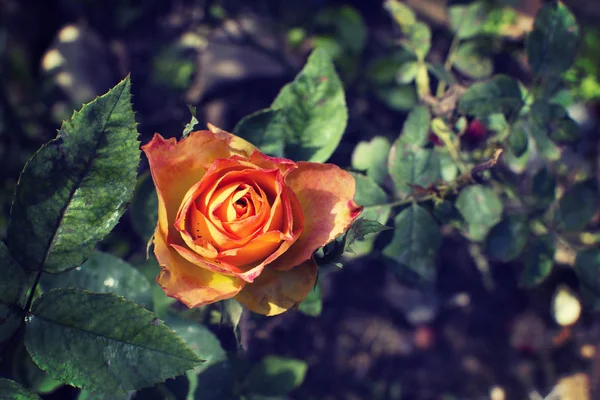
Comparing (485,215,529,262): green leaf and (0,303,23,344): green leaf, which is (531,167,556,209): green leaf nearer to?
(485,215,529,262): green leaf

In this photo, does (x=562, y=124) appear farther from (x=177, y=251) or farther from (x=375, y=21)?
(x=375, y=21)

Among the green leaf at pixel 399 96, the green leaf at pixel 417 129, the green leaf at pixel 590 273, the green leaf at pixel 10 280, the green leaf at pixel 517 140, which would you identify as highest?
the green leaf at pixel 10 280

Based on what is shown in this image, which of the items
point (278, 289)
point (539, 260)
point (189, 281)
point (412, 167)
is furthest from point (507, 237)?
point (189, 281)

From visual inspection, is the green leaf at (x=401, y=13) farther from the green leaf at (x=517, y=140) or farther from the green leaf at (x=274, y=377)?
the green leaf at (x=274, y=377)

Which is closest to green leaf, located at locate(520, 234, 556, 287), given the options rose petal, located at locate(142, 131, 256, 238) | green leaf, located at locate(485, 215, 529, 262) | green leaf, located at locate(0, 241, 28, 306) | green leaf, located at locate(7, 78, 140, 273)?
green leaf, located at locate(485, 215, 529, 262)

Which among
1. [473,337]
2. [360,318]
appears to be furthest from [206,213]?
[473,337]

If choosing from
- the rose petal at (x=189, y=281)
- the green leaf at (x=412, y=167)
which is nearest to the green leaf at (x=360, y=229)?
the rose petal at (x=189, y=281)
